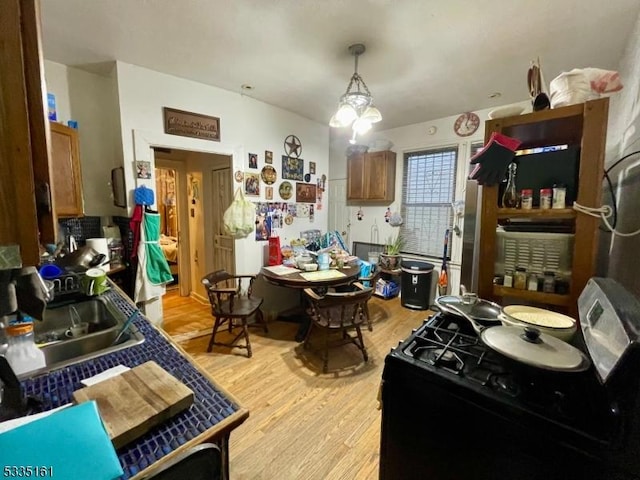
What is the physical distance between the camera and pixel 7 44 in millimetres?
397

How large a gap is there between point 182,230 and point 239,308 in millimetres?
2132

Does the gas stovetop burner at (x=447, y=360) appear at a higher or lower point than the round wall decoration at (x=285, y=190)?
lower

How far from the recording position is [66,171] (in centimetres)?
200

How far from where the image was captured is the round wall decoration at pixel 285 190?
3.59 m

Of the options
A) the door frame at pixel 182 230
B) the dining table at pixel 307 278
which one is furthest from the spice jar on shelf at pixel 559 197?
the door frame at pixel 182 230

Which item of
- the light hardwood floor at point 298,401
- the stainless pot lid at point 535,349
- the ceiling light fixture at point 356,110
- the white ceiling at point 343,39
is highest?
the white ceiling at point 343,39

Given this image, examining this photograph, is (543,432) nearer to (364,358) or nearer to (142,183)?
(364,358)

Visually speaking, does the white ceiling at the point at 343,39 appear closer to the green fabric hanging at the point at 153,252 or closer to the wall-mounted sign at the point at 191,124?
the wall-mounted sign at the point at 191,124

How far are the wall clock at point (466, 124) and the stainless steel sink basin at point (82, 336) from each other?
12.7 feet

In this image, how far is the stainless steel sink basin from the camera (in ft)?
3.73

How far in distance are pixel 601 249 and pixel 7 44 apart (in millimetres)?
2455

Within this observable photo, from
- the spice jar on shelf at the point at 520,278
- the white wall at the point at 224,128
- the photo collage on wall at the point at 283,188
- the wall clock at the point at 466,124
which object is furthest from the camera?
the wall clock at the point at 466,124

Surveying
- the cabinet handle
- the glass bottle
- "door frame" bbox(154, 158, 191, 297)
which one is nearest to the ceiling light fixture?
the glass bottle

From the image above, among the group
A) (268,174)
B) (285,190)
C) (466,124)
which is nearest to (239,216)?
(268,174)
